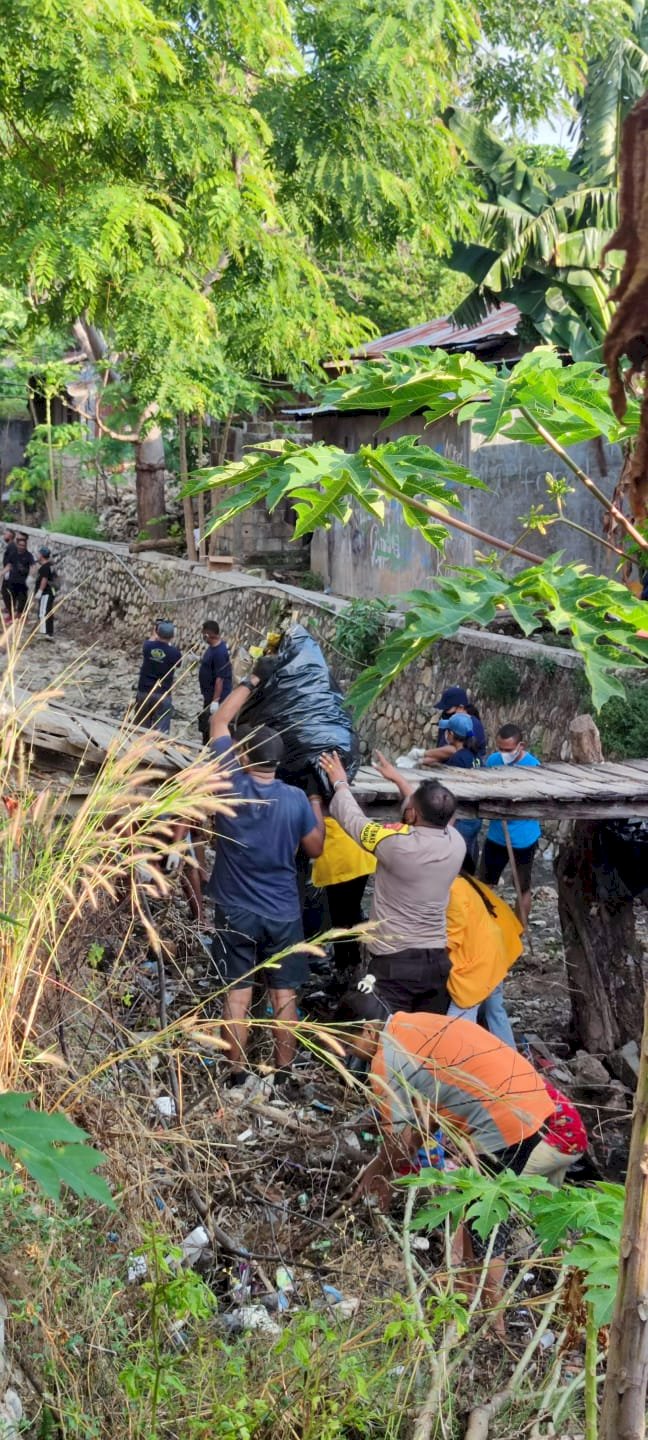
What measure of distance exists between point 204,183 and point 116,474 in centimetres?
1307

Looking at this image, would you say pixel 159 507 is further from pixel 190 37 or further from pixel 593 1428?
pixel 593 1428

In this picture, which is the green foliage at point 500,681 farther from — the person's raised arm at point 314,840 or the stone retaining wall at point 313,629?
the person's raised arm at point 314,840

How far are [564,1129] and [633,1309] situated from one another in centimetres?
264

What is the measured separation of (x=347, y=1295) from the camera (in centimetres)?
380

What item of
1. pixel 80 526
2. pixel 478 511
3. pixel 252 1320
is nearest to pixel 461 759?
pixel 252 1320

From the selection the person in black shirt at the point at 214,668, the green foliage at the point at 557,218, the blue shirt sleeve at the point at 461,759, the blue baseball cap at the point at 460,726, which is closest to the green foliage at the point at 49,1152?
the blue shirt sleeve at the point at 461,759

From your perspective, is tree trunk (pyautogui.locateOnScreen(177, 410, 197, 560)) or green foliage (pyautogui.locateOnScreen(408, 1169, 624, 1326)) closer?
green foliage (pyautogui.locateOnScreen(408, 1169, 624, 1326))

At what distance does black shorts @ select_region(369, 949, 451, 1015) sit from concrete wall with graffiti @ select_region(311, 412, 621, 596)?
21.6 ft

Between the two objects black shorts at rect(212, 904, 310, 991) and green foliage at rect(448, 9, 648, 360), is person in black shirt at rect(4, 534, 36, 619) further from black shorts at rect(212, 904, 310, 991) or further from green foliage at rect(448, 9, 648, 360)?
black shorts at rect(212, 904, 310, 991)

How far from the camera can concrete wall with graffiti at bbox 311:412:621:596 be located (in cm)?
1257

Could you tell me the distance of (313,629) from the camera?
1362cm

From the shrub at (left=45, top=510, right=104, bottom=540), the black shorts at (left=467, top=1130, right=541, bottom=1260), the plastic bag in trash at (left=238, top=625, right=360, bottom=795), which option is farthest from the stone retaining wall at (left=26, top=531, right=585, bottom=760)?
the black shorts at (left=467, top=1130, right=541, bottom=1260)

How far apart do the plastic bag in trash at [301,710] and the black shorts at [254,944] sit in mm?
1355

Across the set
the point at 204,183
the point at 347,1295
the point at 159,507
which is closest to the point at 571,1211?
the point at 347,1295
